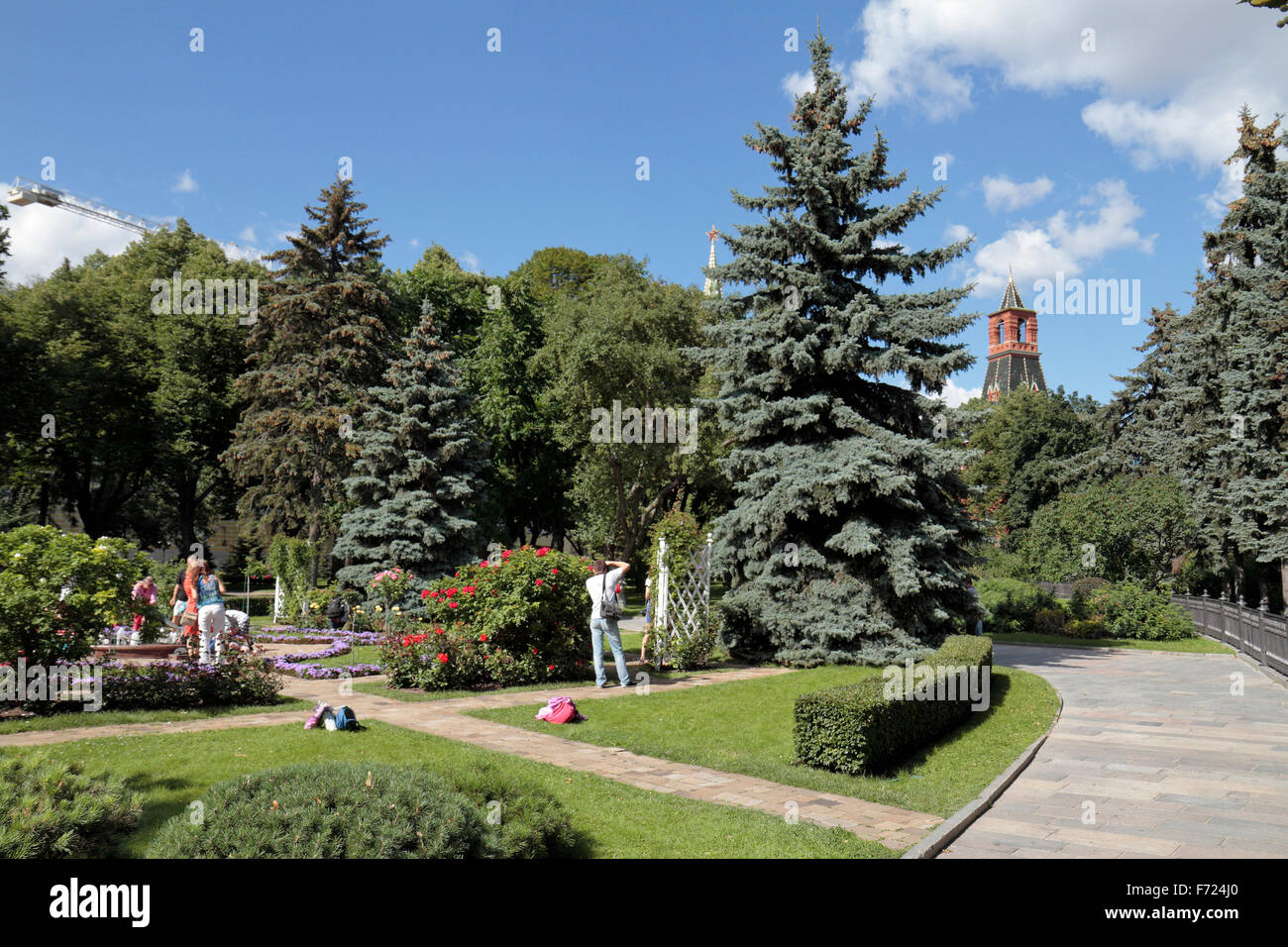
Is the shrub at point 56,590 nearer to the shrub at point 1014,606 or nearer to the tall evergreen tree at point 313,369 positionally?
the tall evergreen tree at point 313,369

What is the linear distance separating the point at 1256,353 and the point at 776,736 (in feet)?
86.3

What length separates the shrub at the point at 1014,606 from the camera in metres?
26.0

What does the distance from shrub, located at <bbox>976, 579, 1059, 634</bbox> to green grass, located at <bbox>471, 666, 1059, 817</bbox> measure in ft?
45.3

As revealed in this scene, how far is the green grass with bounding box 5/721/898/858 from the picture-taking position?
5.40m

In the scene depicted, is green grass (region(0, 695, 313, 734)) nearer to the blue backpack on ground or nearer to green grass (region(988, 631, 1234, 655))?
the blue backpack on ground

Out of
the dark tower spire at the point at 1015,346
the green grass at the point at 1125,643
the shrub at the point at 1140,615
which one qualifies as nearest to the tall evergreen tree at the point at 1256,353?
the shrub at the point at 1140,615

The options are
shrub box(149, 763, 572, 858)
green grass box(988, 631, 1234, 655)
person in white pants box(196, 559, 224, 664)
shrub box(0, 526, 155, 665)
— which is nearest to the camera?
shrub box(149, 763, 572, 858)

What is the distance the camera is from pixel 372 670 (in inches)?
545

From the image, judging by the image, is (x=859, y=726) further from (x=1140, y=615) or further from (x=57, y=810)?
(x=1140, y=615)

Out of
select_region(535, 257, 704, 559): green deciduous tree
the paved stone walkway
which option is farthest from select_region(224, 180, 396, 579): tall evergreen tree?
the paved stone walkway

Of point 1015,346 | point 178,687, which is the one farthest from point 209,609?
point 1015,346

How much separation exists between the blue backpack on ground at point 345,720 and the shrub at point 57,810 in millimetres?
3838

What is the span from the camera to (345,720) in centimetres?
870
